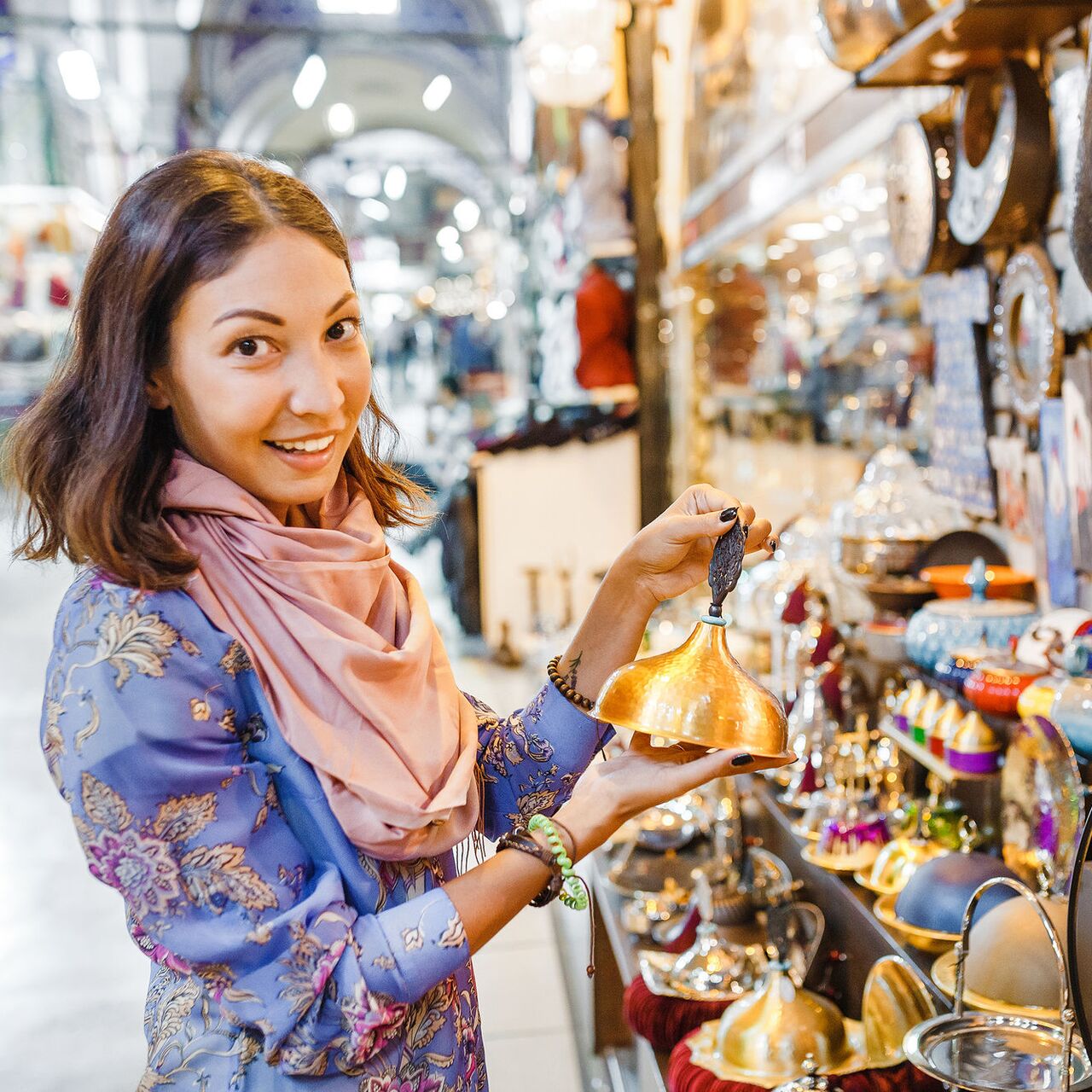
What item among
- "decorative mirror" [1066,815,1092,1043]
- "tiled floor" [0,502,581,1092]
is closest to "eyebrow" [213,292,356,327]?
"decorative mirror" [1066,815,1092,1043]

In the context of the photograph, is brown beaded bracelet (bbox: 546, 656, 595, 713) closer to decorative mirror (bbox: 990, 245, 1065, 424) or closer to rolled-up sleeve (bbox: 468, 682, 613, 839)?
rolled-up sleeve (bbox: 468, 682, 613, 839)

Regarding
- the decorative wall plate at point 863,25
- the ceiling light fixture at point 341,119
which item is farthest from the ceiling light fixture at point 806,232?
the ceiling light fixture at point 341,119

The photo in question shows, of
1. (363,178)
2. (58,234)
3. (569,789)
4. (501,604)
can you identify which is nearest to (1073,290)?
(569,789)

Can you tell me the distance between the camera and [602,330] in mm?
6281

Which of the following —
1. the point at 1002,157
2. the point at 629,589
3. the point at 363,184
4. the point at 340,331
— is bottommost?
the point at 629,589

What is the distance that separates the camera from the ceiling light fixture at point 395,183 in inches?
951

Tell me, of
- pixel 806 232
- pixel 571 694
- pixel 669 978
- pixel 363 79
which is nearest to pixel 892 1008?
pixel 669 978

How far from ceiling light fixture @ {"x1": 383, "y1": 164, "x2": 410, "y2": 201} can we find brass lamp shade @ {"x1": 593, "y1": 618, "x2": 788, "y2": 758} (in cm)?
2405

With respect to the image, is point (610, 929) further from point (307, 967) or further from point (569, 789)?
point (307, 967)

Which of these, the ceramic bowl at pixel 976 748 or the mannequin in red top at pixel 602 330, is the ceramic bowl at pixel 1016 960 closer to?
the ceramic bowl at pixel 976 748

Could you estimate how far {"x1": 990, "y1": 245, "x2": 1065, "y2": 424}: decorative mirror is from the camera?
6.83 feet

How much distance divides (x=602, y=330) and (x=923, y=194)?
3928 mm

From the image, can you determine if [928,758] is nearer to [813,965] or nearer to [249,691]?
[813,965]

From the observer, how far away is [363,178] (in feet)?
77.6
